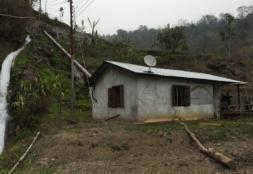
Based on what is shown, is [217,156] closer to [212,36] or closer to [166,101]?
[166,101]

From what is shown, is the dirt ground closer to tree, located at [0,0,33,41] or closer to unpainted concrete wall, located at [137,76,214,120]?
unpainted concrete wall, located at [137,76,214,120]

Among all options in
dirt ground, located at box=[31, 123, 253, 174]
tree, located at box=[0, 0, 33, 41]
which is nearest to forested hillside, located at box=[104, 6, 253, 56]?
tree, located at box=[0, 0, 33, 41]

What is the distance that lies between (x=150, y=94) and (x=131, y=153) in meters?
5.88

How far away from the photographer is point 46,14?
47594 mm

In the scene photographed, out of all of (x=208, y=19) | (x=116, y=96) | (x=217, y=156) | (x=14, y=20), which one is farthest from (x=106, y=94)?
(x=208, y=19)

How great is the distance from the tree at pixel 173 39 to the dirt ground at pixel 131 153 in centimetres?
3373

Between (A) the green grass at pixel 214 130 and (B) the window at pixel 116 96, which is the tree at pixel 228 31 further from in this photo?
(A) the green grass at pixel 214 130

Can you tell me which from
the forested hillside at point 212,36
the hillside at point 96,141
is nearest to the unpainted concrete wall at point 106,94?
the hillside at point 96,141

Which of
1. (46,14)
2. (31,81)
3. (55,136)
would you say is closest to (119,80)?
(55,136)

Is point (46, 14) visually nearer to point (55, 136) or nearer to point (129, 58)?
point (129, 58)

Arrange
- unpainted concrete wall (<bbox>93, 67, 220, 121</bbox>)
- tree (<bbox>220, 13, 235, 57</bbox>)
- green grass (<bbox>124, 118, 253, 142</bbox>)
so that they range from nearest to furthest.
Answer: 1. green grass (<bbox>124, 118, 253, 142</bbox>)
2. unpainted concrete wall (<bbox>93, 67, 220, 121</bbox>)
3. tree (<bbox>220, 13, 235, 57</bbox>)

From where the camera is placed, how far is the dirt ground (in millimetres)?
9016

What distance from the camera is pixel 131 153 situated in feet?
33.8

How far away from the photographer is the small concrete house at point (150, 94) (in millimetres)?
15680
